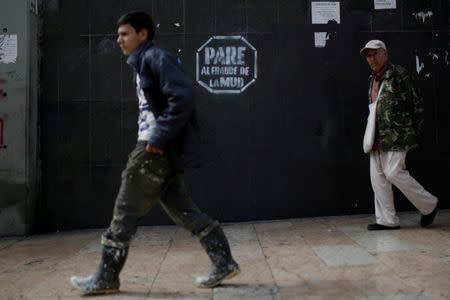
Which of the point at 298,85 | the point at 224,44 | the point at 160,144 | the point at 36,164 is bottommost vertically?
the point at 36,164

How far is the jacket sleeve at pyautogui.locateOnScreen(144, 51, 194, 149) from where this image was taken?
102 inches

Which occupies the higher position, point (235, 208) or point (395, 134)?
point (395, 134)

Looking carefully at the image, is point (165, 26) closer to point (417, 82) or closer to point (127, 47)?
point (127, 47)

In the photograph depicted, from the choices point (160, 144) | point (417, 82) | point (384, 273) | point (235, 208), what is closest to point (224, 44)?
point (235, 208)

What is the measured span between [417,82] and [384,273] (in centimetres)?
338

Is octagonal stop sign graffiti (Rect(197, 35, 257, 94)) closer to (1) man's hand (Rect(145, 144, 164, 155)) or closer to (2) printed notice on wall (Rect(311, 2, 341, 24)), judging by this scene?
(2) printed notice on wall (Rect(311, 2, 341, 24))

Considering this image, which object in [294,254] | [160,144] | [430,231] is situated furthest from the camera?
[430,231]

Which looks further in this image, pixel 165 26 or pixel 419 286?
pixel 165 26

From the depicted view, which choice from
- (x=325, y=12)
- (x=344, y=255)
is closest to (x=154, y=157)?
(x=344, y=255)

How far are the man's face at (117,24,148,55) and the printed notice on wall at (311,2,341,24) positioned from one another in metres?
3.23

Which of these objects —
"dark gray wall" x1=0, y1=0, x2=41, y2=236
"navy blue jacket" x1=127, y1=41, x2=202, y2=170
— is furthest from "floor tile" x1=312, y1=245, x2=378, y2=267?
"dark gray wall" x1=0, y1=0, x2=41, y2=236

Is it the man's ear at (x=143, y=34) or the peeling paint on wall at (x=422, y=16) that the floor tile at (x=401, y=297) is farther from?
the peeling paint on wall at (x=422, y=16)

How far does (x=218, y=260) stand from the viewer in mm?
2773

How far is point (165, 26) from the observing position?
5.34 meters
